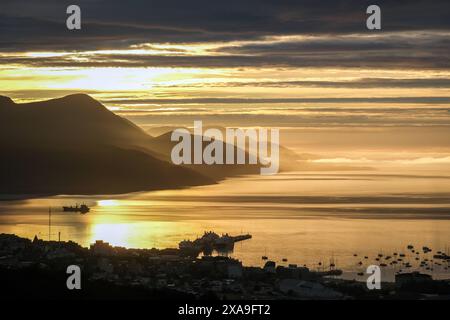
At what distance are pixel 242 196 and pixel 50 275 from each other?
80.7 m

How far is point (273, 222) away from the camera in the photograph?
74.9m

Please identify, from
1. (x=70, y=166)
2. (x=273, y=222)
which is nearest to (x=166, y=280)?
(x=273, y=222)

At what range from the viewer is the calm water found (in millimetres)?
55062

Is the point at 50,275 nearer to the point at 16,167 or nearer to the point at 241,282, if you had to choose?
the point at 241,282

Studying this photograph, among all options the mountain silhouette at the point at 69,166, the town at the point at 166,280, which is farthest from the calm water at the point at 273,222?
the mountain silhouette at the point at 69,166

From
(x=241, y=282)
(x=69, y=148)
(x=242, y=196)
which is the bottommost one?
(x=241, y=282)

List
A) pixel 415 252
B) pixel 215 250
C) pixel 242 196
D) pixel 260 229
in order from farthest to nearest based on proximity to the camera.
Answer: pixel 242 196 < pixel 260 229 < pixel 215 250 < pixel 415 252

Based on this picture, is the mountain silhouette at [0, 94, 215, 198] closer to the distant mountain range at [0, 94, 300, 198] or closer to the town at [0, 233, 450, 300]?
the distant mountain range at [0, 94, 300, 198]

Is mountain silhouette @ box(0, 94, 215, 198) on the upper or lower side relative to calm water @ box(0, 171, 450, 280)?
upper

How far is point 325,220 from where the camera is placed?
76562 mm

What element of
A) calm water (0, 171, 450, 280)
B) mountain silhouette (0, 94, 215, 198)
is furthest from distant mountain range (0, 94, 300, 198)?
calm water (0, 171, 450, 280)

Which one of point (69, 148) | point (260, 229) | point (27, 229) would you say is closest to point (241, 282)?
point (260, 229)

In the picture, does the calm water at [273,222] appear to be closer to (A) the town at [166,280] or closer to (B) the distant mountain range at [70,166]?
(A) the town at [166,280]

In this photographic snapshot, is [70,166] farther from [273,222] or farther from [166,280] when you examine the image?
[166,280]
